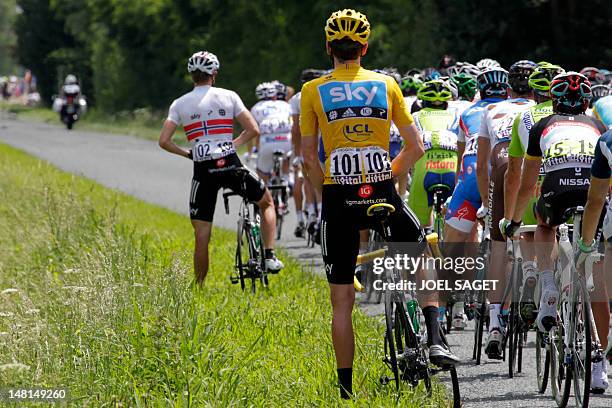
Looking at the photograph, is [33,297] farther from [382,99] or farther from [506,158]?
[382,99]

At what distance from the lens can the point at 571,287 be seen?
308 inches

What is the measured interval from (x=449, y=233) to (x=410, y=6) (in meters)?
31.6

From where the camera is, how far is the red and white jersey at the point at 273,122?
17875 millimetres

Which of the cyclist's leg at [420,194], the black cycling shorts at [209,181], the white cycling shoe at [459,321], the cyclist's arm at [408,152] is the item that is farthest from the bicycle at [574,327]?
the black cycling shorts at [209,181]

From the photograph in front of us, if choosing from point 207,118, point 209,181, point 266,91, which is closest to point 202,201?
point 209,181

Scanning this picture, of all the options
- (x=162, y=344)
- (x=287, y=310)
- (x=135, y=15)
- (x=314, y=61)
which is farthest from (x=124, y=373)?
(x=135, y=15)

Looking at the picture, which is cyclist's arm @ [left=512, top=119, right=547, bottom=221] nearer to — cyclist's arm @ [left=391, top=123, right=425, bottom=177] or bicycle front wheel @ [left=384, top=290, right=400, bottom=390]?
cyclist's arm @ [left=391, top=123, right=425, bottom=177]

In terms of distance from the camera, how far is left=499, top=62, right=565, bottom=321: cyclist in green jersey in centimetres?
881

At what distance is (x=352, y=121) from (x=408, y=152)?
16.3 inches

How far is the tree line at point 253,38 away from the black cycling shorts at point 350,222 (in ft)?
91.3

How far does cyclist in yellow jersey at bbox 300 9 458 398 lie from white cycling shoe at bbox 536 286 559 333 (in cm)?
94

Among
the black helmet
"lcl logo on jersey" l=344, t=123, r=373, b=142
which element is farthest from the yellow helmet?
the black helmet

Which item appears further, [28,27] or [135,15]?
[28,27]

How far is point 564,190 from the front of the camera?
26.4ft
